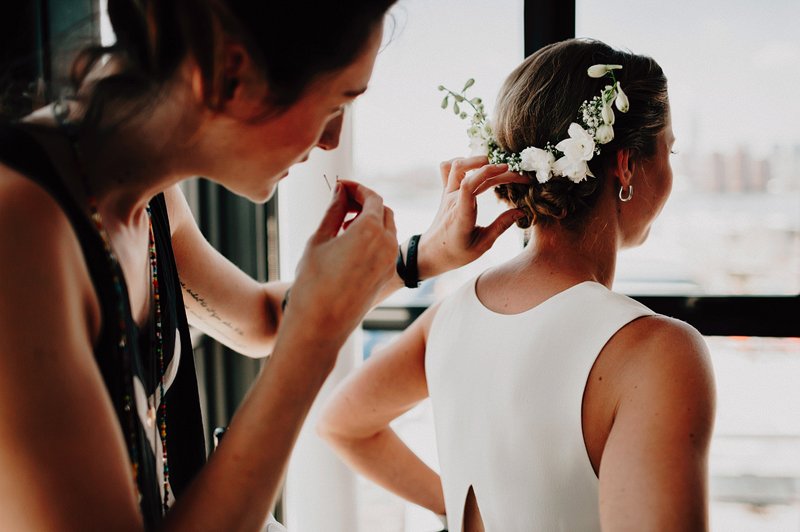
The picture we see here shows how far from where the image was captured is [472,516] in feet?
4.04

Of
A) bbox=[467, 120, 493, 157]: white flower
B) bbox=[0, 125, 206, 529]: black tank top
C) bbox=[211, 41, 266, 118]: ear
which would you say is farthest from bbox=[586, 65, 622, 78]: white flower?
bbox=[0, 125, 206, 529]: black tank top

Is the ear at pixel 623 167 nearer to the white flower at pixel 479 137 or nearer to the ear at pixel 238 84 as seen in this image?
the white flower at pixel 479 137

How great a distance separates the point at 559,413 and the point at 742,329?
49.0 inches

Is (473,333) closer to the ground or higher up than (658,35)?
closer to the ground

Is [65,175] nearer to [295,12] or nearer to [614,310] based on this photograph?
[295,12]

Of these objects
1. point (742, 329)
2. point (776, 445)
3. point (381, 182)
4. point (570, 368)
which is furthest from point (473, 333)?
point (776, 445)

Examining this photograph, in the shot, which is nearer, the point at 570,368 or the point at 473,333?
the point at 570,368

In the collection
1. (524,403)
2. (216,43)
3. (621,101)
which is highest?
(216,43)

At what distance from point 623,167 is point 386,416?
2.31 feet

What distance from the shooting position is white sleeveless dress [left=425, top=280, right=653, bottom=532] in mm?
1033

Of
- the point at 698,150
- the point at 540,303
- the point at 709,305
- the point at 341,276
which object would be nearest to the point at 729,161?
the point at 698,150

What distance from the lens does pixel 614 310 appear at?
104 centimetres

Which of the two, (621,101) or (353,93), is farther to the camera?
(621,101)

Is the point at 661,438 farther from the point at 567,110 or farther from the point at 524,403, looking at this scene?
the point at 567,110
